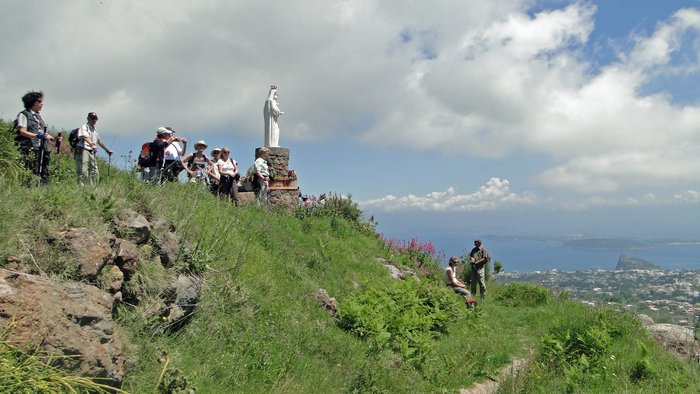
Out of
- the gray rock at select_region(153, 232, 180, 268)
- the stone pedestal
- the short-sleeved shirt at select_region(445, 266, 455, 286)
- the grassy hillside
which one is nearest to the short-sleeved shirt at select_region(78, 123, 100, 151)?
the grassy hillside

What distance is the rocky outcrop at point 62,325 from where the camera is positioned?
3.91m

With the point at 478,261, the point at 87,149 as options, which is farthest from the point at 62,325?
the point at 478,261

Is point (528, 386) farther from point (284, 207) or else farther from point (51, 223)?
point (284, 207)

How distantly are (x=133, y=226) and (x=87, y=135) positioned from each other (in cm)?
433

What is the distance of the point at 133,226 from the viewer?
651cm

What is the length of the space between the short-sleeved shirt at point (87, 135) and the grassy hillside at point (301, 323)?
586mm

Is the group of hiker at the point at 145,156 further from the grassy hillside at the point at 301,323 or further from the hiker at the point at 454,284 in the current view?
the hiker at the point at 454,284

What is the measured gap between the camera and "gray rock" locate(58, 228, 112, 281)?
5260 mm

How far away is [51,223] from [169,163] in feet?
21.8

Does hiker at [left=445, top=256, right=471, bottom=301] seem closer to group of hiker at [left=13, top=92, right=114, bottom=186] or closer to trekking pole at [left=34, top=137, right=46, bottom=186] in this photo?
group of hiker at [left=13, top=92, right=114, bottom=186]

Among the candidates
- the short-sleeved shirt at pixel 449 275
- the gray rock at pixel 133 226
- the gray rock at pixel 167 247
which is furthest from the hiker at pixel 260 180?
the gray rock at pixel 133 226

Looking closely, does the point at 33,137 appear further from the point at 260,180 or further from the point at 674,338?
the point at 674,338

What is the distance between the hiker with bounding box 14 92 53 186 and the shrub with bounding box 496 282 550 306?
13545 mm

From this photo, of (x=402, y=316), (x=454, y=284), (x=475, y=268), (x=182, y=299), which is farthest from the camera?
(x=475, y=268)
